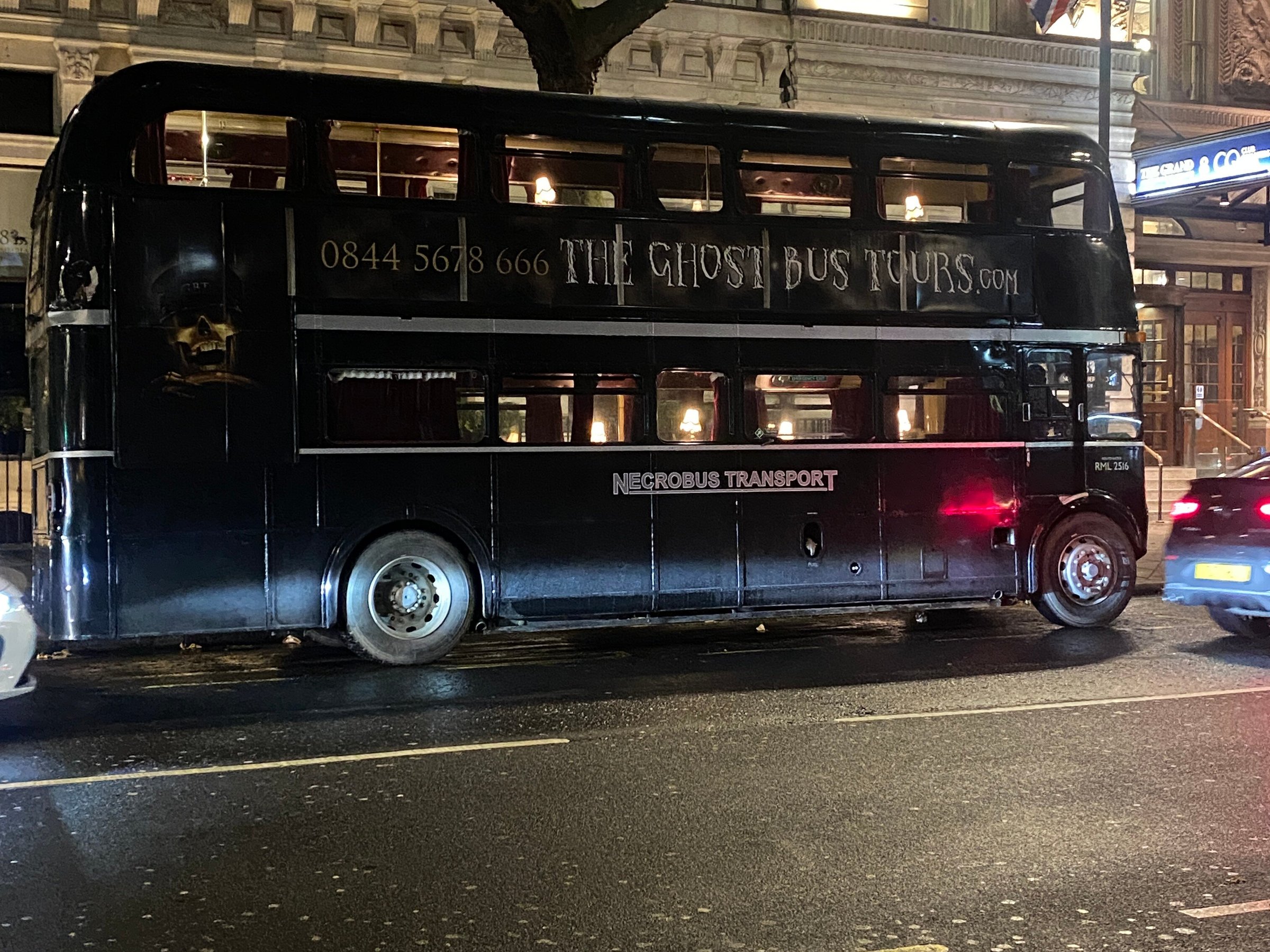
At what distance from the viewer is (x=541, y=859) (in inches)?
199

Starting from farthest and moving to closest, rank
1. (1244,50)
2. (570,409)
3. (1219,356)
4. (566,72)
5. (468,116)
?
(1219,356) → (1244,50) → (566,72) → (570,409) → (468,116)

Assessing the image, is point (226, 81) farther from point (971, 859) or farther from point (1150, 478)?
point (1150, 478)

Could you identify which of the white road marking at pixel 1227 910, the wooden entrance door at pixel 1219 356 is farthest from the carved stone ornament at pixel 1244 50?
the white road marking at pixel 1227 910

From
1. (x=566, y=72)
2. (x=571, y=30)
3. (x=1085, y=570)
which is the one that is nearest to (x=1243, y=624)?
(x=1085, y=570)

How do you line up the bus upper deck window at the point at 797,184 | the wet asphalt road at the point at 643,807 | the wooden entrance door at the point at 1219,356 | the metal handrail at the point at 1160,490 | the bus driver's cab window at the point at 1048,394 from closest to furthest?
the wet asphalt road at the point at 643,807, the bus upper deck window at the point at 797,184, the bus driver's cab window at the point at 1048,394, the metal handrail at the point at 1160,490, the wooden entrance door at the point at 1219,356

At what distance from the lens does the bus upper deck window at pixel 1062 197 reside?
11.4 m

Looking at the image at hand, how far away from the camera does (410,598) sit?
9820 mm

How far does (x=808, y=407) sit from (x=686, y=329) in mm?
1331

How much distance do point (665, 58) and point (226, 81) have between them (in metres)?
10.7

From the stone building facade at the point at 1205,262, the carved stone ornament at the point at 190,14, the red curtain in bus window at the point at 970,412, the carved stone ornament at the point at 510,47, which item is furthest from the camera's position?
the stone building facade at the point at 1205,262

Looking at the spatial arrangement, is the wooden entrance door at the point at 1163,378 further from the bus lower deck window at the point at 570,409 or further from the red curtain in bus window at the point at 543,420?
the red curtain in bus window at the point at 543,420

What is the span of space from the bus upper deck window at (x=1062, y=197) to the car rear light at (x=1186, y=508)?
2831 mm

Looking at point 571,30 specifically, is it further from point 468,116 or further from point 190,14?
point 190,14

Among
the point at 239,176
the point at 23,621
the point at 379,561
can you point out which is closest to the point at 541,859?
the point at 23,621
